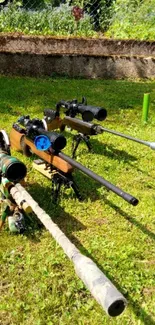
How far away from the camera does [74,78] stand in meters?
10.8

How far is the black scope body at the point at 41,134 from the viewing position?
14.6 feet

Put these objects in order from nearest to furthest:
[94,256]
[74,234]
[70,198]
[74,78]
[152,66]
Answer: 1. [94,256]
2. [74,234]
3. [70,198]
4. [74,78]
5. [152,66]

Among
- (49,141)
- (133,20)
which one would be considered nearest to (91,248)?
(49,141)

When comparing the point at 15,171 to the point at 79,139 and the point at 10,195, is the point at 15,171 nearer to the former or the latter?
the point at 10,195

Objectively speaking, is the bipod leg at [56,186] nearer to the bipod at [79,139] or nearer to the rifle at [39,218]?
the rifle at [39,218]

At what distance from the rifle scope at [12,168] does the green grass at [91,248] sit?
628 mm

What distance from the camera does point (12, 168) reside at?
394cm

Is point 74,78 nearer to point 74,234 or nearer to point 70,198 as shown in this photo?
point 70,198

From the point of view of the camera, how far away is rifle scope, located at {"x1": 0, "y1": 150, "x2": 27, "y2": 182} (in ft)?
12.8

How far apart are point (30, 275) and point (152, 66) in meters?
9.17

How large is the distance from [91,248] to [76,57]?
780cm

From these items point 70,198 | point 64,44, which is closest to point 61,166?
point 70,198

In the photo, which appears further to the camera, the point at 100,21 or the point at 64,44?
the point at 100,21

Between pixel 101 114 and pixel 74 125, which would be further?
pixel 74 125
